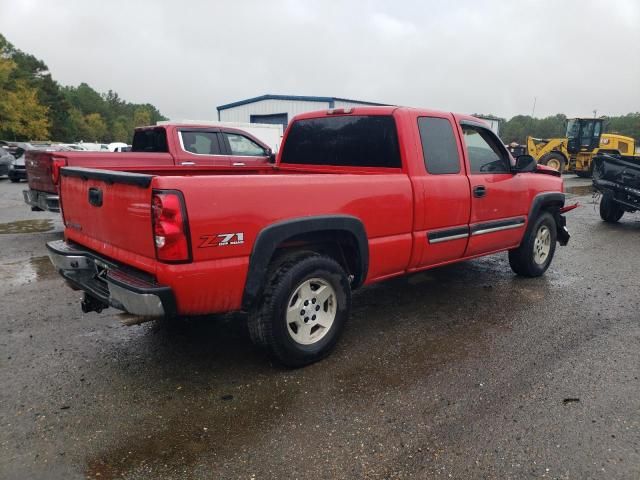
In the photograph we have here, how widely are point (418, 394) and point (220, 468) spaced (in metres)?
1.36

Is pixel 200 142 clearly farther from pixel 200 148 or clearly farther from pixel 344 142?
pixel 344 142

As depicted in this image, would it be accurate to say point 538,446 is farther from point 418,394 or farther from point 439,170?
point 439,170

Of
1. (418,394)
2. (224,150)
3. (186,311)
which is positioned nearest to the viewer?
(186,311)

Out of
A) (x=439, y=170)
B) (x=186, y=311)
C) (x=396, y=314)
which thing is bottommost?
(x=396, y=314)

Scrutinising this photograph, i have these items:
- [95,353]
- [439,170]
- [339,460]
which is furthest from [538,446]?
[95,353]

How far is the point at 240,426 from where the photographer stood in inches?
107

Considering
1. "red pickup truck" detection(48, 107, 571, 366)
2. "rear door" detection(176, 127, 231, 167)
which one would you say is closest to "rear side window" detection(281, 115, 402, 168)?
"red pickup truck" detection(48, 107, 571, 366)

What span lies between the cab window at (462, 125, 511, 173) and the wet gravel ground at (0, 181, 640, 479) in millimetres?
1400

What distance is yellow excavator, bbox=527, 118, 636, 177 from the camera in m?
21.6

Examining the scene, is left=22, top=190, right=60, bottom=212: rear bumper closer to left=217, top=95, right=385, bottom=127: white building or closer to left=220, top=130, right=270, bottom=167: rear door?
left=220, top=130, right=270, bottom=167: rear door

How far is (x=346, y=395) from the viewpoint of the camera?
3041 mm

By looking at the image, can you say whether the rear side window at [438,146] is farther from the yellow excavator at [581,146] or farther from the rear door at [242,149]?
the yellow excavator at [581,146]

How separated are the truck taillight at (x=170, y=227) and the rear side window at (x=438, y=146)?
89.1 inches

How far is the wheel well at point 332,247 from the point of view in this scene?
10.8 ft
